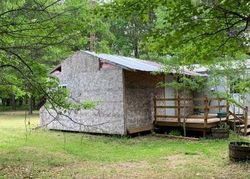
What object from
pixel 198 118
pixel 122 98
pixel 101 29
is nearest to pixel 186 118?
pixel 198 118

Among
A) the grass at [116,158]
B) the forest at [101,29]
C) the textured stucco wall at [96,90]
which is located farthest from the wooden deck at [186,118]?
the forest at [101,29]

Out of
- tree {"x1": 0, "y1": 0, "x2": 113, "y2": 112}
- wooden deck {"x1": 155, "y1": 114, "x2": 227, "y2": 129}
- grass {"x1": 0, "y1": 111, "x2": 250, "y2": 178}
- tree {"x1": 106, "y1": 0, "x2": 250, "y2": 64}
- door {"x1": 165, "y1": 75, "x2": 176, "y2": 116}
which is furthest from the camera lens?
door {"x1": 165, "y1": 75, "x2": 176, "y2": 116}

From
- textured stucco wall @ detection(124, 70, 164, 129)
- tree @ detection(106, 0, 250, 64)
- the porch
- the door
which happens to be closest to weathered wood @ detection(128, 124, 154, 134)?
textured stucco wall @ detection(124, 70, 164, 129)

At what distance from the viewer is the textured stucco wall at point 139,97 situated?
13716 mm

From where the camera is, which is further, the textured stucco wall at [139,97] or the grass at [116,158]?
the textured stucco wall at [139,97]

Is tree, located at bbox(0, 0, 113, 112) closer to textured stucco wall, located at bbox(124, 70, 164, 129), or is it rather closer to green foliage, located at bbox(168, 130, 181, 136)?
textured stucco wall, located at bbox(124, 70, 164, 129)

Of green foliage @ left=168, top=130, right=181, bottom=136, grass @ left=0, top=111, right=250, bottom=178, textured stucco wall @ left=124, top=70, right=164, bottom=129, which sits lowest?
grass @ left=0, top=111, right=250, bottom=178

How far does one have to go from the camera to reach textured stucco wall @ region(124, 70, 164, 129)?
13716 millimetres

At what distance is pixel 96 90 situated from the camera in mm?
14602

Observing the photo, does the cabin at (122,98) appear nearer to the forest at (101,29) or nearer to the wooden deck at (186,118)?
the wooden deck at (186,118)

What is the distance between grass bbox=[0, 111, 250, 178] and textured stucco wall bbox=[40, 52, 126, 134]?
0.81 meters

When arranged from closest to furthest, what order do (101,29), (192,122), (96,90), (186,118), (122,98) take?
(101,29)
(192,122)
(122,98)
(186,118)
(96,90)

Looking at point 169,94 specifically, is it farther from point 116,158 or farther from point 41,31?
point 41,31

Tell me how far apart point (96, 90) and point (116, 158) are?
5619 mm
